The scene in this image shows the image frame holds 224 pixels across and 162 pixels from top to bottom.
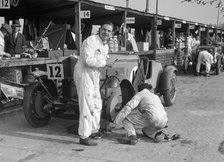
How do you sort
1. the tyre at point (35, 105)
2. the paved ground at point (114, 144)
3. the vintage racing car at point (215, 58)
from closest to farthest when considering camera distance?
the paved ground at point (114, 144) → the tyre at point (35, 105) → the vintage racing car at point (215, 58)

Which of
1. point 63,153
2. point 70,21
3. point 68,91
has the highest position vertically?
point 70,21

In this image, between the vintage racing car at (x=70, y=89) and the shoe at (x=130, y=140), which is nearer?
the shoe at (x=130, y=140)

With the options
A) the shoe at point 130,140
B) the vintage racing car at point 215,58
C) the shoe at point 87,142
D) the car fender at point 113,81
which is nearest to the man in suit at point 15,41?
the car fender at point 113,81

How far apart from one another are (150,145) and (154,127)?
33 centimetres

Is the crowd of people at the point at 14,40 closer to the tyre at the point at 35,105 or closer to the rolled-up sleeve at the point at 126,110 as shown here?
the tyre at the point at 35,105

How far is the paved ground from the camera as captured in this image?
13.3 ft

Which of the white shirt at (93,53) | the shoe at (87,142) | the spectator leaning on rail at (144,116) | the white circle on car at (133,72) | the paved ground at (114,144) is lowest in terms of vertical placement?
the paved ground at (114,144)

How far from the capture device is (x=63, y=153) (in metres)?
4.22

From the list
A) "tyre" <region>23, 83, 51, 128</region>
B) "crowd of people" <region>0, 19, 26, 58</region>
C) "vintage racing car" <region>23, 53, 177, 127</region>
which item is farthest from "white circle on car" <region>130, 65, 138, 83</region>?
"crowd of people" <region>0, 19, 26, 58</region>

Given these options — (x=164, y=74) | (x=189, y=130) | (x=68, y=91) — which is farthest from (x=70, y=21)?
(x=189, y=130)

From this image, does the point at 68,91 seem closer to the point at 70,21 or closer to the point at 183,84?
the point at 183,84

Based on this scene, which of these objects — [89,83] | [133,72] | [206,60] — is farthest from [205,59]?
[89,83]

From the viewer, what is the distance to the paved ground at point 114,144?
4055 mm

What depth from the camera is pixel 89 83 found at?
4.46m
